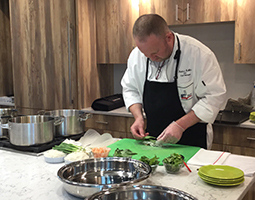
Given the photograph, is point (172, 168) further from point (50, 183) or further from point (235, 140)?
point (235, 140)

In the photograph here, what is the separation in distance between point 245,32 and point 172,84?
1.17 m

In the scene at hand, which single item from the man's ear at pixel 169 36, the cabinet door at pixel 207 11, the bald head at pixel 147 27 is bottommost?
the man's ear at pixel 169 36

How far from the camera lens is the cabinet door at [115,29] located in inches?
134

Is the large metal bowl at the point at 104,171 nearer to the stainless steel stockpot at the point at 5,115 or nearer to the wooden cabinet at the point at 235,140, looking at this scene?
the stainless steel stockpot at the point at 5,115

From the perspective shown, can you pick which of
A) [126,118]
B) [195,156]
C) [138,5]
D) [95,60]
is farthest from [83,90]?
[195,156]

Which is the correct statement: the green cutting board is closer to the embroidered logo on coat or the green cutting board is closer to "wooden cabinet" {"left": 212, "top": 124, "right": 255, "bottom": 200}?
the embroidered logo on coat

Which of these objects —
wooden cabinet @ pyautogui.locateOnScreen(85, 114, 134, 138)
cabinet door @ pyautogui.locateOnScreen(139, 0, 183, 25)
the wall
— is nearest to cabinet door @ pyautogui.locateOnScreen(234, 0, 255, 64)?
the wall

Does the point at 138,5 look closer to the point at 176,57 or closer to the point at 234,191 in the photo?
the point at 176,57

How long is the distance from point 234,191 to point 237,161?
0.38m

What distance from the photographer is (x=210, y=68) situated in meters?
2.01

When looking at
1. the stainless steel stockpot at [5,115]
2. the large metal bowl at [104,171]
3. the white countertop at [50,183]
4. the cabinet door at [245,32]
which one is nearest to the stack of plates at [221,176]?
the white countertop at [50,183]

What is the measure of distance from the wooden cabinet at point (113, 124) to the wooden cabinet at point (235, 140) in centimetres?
88

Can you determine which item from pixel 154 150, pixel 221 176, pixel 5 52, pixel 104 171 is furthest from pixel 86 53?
pixel 221 176

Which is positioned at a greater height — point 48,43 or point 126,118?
point 48,43
